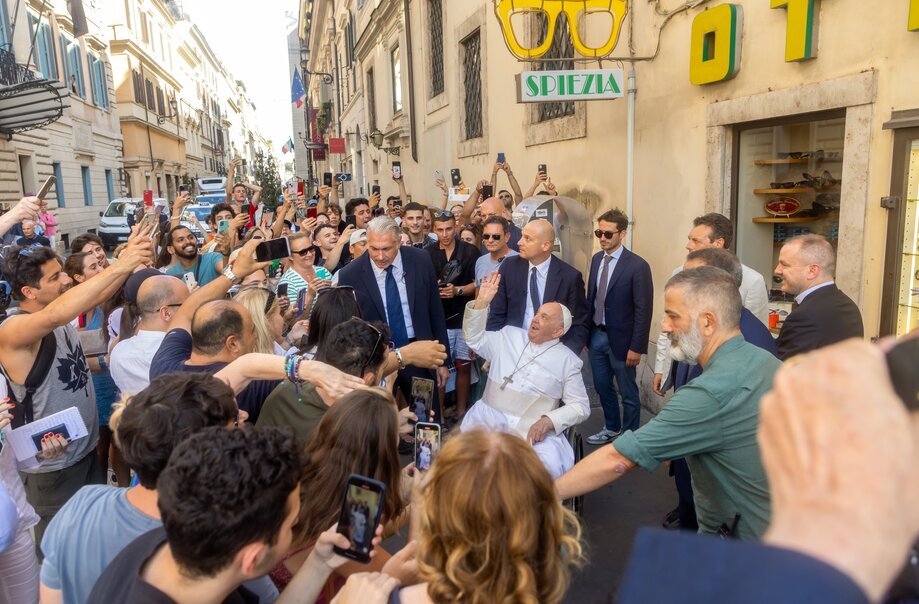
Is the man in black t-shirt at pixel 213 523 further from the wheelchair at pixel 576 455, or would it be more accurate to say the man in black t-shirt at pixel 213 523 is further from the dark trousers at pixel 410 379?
the dark trousers at pixel 410 379

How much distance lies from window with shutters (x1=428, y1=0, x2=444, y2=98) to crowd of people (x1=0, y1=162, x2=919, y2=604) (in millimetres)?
9731

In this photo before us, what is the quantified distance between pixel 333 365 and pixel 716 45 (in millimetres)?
4114

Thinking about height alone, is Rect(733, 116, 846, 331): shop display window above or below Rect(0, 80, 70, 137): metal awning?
below

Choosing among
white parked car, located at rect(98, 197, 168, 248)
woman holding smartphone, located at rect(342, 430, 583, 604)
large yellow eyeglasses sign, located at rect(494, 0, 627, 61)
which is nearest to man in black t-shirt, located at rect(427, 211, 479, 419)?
large yellow eyeglasses sign, located at rect(494, 0, 627, 61)

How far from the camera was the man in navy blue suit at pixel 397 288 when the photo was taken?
471 cm

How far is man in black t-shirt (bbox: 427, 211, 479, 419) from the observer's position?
228 inches

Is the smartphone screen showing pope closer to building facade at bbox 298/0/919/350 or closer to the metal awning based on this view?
building facade at bbox 298/0/919/350

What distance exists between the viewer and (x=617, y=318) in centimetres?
507

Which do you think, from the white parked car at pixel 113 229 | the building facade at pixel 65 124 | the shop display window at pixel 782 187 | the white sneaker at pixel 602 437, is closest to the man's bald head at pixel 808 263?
the shop display window at pixel 782 187

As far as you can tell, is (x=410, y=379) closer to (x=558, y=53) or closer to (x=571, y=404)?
(x=571, y=404)

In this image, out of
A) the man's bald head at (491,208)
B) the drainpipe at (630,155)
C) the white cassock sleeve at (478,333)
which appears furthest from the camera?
the man's bald head at (491,208)

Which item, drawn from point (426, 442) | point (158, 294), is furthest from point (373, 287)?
point (426, 442)

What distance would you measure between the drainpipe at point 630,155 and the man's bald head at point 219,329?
4.64 m

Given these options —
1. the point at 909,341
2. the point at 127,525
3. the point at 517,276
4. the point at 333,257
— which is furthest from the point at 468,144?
the point at 909,341
